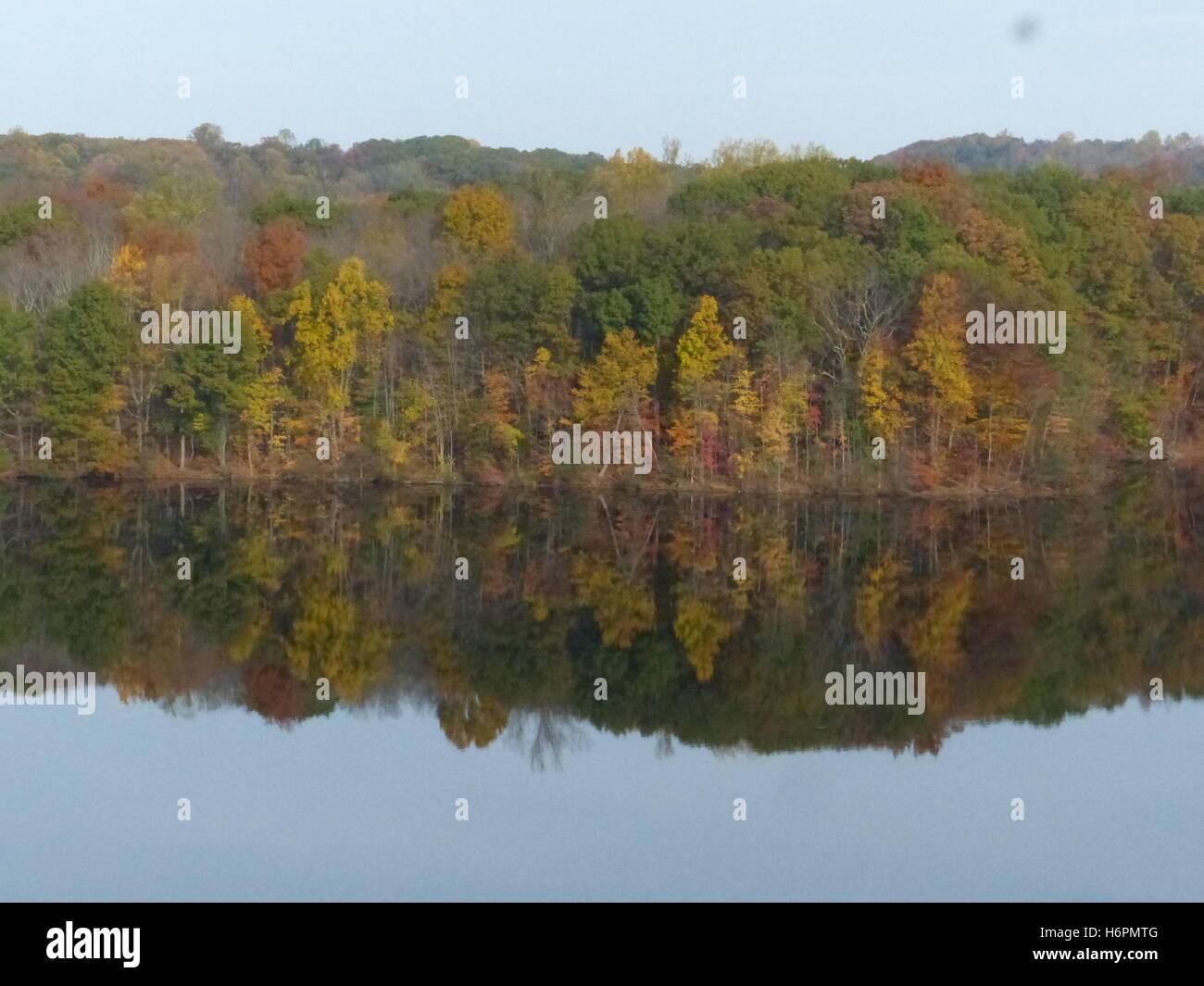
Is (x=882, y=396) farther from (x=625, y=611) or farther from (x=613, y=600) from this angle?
(x=625, y=611)

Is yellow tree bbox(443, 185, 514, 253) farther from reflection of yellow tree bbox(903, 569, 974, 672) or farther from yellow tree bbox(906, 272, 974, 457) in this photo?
reflection of yellow tree bbox(903, 569, 974, 672)

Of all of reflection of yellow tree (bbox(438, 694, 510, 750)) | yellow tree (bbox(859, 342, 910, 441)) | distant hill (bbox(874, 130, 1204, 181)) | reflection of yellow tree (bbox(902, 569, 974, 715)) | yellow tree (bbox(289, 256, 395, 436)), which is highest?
distant hill (bbox(874, 130, 1204, 181))

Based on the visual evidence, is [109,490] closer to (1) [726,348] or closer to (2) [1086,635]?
(1) [726,348]

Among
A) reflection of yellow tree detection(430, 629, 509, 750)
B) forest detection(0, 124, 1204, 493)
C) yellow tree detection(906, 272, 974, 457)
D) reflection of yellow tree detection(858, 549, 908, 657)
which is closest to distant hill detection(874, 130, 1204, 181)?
forest detection(0, 124, 1204, 493)

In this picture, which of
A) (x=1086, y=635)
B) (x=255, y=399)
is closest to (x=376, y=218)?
(x=255, y=399)

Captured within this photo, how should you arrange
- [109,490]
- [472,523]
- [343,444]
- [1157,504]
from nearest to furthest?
[472,523]
[1157,504]
[109,490]
[343,444]

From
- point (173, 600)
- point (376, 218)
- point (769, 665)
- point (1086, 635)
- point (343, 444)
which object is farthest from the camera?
point (376, 218)

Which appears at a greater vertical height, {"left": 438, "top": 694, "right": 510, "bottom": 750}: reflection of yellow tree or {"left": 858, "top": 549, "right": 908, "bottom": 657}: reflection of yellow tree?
{"left": 858, "top": 549, "right": 908, "bottom": 657}: reflection of yellow tree
